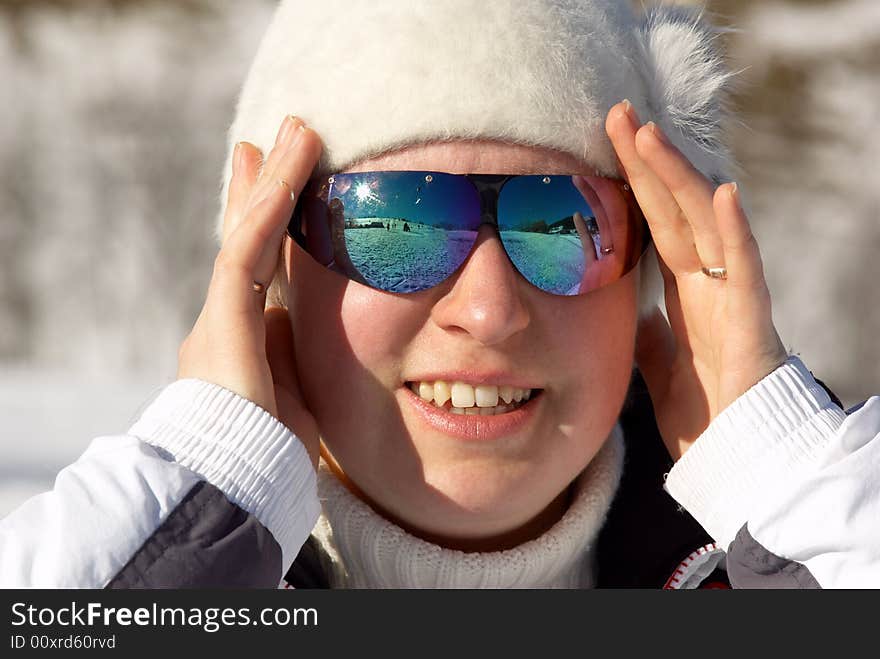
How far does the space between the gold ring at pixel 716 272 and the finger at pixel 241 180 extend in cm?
80

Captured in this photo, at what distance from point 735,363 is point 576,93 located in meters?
0.53

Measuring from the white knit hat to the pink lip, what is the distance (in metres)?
0.43

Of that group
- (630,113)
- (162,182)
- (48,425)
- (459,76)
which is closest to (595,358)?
(630,113)

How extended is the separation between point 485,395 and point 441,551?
298 millimetres

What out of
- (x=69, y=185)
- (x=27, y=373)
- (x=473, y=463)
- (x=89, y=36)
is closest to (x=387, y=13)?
(x=473, y=463)

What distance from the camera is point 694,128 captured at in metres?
1.93

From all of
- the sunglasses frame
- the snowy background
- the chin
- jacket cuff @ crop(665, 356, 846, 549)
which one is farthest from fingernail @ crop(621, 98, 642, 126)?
the snowy background

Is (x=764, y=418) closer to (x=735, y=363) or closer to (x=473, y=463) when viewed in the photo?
(x=735, y=363)

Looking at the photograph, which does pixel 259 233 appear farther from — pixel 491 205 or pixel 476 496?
pixel 476 496

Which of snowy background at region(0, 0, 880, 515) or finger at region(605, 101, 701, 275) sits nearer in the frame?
finger at region(605, 101, 701, 275)

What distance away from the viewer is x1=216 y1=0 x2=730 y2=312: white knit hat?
5.47ft

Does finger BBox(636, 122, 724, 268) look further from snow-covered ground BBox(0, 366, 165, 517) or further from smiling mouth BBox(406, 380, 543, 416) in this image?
snow-covered ground BBox(0, 366, 165, 517)

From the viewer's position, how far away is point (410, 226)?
1655 millimetres

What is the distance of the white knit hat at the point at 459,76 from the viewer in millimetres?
1668
